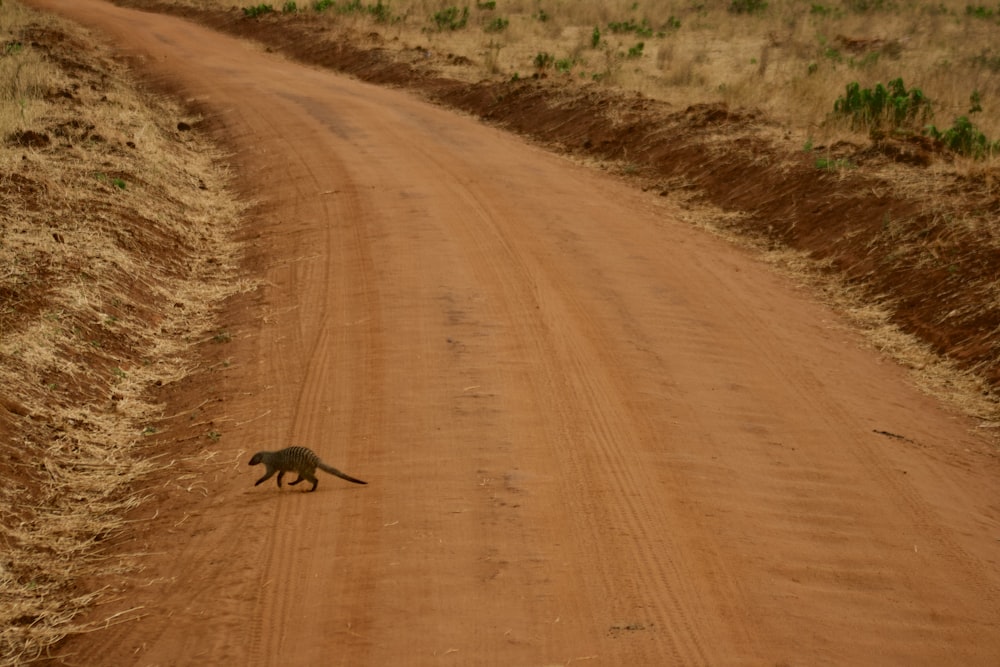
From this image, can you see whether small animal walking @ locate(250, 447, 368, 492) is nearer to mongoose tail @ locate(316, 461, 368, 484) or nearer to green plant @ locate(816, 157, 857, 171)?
mongoose tail @ locate(316, 461, 368, 484)

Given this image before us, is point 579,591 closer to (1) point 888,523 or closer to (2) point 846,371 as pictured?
(1) point 888,523

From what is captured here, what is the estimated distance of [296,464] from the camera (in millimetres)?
5910

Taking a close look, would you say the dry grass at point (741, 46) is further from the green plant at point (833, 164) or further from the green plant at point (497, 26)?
the green plant at point (833, 164)

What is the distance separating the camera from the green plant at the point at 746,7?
30641 millimetres

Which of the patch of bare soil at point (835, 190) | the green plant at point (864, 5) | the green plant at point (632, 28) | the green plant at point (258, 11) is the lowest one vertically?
the patch of bare soil at point (835, 190)

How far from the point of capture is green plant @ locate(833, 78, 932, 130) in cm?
1366

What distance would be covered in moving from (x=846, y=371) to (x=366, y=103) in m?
12.2

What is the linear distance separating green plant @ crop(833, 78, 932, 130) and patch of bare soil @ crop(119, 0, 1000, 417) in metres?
1.17

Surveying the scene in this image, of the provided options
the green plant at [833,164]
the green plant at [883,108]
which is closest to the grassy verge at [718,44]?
the green plant at [883,108]

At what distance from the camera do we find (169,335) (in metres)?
8.54

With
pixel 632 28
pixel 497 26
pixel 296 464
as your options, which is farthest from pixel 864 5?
pixel 296 464

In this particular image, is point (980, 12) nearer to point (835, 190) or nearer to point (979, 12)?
point (979, 12)

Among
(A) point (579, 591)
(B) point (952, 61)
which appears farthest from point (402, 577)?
(B) point (952, 61)

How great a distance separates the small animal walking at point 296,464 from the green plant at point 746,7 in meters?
28.0
